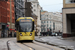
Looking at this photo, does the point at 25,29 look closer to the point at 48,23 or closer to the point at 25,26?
the point at 25,26

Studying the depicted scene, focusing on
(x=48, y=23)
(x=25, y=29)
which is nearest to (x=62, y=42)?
(x=25, y=29)

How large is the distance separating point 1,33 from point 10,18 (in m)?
18.1

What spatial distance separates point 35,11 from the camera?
129875mm

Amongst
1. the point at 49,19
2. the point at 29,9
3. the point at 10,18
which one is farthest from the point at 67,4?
the point at 49,19

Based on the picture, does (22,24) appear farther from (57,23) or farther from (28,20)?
(57,23)

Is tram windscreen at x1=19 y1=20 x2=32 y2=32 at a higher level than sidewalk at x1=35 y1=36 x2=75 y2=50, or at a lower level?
higher

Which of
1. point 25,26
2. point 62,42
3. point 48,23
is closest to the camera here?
point 25,26

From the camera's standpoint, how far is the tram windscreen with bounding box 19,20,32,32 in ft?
80.8

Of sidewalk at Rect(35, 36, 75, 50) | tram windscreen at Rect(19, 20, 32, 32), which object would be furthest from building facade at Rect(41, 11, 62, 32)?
tram windscreen at Rect(19, 20, 32, 32)

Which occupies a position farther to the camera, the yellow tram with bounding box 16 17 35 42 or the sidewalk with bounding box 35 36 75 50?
the yellow tram with bounding box 16 17 35 42

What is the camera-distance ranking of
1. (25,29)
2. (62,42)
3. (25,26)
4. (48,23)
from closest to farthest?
(25,29) < (25,26) < (62,42) < (48,23)

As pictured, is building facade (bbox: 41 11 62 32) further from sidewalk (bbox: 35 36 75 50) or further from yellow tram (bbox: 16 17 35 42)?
yellow tram (bbox: 16 17 35 42)

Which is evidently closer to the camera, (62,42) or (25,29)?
(25,29)

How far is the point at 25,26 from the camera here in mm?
24812
